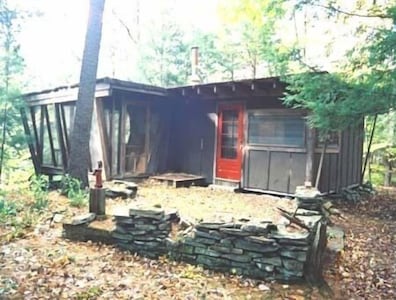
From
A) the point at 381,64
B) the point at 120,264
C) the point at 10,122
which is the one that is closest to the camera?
the point at 120,264

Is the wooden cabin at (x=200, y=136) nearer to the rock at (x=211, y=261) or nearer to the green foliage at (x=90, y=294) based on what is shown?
the rock at (x=211, y=261)

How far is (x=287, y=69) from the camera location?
7.01 m

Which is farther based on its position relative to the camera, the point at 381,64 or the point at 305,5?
the point at 305,5

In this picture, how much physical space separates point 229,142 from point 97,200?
482 centimetres

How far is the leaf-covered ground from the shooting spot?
3445 millimetres

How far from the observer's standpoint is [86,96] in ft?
23.6

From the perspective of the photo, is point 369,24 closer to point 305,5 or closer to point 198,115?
point 305,5

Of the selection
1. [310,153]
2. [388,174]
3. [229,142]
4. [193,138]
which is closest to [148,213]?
[310,153]

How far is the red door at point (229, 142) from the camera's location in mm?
9086

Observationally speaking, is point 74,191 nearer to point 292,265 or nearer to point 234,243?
point 234,243

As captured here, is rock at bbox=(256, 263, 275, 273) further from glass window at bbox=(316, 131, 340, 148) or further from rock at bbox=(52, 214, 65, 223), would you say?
glass window at bbox=(316, 131, 340, 148)

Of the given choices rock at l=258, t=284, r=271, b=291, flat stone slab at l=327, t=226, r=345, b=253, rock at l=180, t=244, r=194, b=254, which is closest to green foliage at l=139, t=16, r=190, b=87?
flat stone slab at l=327, t=226, r=345, b=253

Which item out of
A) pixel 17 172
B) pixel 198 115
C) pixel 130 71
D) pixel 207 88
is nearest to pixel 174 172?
pixel 198 115

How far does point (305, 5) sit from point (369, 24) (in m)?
1.19
